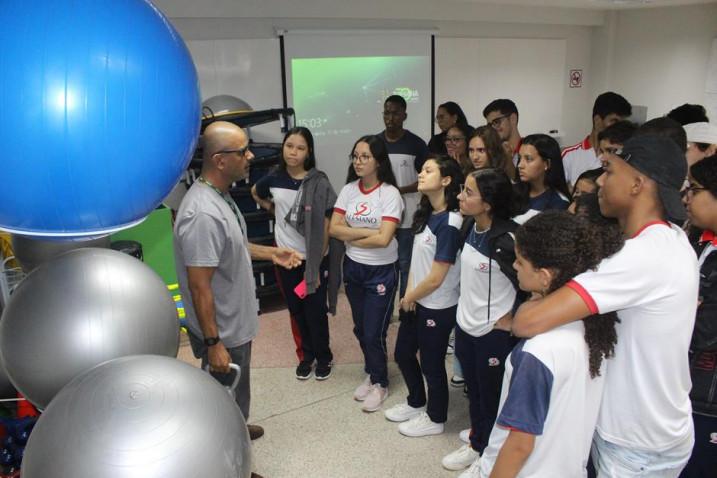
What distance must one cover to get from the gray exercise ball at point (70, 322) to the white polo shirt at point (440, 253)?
4.04 ft

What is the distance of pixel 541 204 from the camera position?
2.63 meters

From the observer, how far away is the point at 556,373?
132 cm

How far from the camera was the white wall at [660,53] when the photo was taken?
18.8 feet

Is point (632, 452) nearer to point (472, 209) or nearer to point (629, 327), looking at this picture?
point (629, 327)

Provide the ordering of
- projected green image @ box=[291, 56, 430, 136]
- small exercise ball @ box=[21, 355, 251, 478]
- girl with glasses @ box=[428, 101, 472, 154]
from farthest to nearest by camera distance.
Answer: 1. projected green image @ box=[291, 56, 430, 136]
2. girl with glasses @ box=[428, 101, 472, 154]
3. small exercise ball @ box=[21, 355, 251, 478]

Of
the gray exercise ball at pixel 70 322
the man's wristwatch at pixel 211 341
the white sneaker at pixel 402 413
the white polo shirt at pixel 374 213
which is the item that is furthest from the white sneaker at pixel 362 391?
the gray exercise ball at pixel 70 322

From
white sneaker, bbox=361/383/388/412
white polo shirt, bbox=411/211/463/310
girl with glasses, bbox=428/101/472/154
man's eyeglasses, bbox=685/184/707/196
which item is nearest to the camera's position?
man's eyeglasses, bbox=685/184/707/196

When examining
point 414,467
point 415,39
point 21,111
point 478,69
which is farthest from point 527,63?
point 21,111

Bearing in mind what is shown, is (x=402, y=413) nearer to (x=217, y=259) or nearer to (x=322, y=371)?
(x=322, y=371)

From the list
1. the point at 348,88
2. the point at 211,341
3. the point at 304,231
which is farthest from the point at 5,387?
the point at 348,88

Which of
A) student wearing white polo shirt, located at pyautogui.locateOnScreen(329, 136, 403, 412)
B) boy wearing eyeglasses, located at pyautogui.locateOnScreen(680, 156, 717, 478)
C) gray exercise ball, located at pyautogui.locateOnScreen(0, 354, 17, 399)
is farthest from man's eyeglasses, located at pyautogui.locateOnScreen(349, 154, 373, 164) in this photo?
gray exercise ball, located at pyautogui.locateOnScreen(0, 354, 17, 399)

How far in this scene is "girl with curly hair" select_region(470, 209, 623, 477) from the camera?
133cm

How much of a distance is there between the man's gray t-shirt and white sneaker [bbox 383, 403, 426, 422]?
0.92 meters

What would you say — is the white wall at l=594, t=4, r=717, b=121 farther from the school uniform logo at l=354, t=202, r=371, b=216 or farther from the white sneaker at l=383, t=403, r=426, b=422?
the white sneaker at l=383, t=403, r=426, b=422
